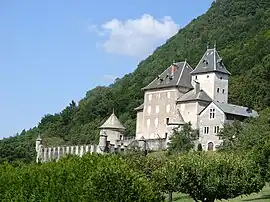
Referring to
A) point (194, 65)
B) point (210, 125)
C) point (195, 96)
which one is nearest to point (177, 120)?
point (195, 96)

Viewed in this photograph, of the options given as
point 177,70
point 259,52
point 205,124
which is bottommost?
point 205,124

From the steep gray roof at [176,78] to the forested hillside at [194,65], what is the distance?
40.9ft

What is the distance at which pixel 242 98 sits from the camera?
109875 mm

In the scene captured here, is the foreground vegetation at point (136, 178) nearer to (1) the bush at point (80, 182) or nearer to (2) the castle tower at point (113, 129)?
(1) the bush at point (80, 182)

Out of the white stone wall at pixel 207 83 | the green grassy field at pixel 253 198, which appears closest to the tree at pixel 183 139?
the white stone wall at pixel 207 83

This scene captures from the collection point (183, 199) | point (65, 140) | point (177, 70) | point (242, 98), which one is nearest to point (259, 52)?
point (242, 98)

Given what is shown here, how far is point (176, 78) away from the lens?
100188 millimetres

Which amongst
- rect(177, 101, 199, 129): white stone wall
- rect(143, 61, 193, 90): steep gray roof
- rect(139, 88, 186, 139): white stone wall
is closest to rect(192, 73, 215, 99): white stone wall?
rect(143, 61, 193, 90): steep gray roof

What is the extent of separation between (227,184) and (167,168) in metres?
4.46

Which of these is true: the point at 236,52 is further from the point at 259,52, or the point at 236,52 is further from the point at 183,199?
the point at 183,199

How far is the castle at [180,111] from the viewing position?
8750 cm

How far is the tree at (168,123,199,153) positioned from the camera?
266 ft

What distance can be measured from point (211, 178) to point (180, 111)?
53.8 meters

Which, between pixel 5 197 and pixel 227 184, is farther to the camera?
pixel 227 184
